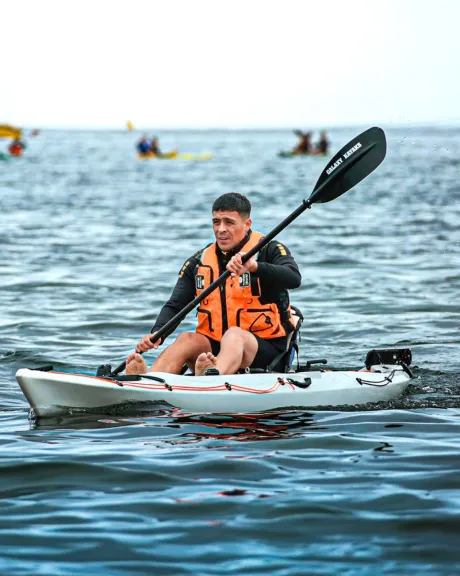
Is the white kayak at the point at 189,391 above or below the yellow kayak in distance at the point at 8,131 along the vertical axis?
below

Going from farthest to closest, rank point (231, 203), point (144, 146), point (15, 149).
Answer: point (15, 149) < point (144, 146) < point (231, 203)

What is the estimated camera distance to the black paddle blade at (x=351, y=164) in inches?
278

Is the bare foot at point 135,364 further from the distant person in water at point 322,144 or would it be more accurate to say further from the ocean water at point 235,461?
the distant person in water at point 322,144

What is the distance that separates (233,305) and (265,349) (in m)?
0.37

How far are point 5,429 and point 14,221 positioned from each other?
1587cm

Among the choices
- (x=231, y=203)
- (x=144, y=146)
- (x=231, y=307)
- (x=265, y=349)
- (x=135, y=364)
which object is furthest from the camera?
(x=144, y=146)

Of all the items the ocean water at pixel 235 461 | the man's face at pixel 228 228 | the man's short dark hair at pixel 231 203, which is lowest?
the ocean water at pixel 235 461

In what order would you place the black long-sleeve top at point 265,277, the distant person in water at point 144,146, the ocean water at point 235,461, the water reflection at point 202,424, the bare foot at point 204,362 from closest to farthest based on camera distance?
the ocean water at point 235,461 → the water reflection at point 202,424 → the black long-sleeve top at point 265,277 → the bare foot at point 204,362 → the distant person in water at point 144,146

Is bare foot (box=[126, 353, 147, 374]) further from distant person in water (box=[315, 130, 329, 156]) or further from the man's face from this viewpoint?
distant person in water (box=[315, 130, 329, 156])

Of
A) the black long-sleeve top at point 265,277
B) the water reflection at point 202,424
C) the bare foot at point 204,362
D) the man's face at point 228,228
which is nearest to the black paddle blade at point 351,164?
the black long-sleeve top at point 265,277

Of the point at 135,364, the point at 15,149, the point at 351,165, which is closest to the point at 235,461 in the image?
the point at 135,364

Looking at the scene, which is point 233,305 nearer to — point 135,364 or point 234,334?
point 234,334

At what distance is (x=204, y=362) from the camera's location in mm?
6336

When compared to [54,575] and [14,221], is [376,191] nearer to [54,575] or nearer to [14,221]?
[14,221]
